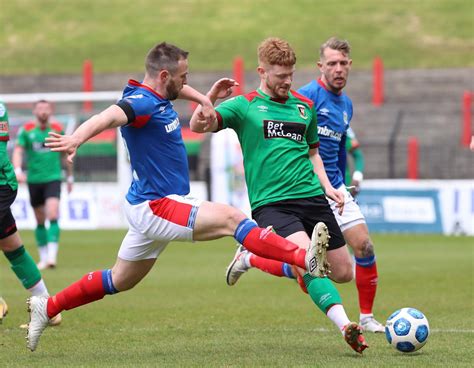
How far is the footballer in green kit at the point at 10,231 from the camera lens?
9.53 m

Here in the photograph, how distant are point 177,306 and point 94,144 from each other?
16052 mm

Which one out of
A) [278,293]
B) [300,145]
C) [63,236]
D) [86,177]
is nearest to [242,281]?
[278,293]

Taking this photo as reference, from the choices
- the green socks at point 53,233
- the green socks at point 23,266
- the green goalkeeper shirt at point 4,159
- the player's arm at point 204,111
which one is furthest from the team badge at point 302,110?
the green socks at point 53,233

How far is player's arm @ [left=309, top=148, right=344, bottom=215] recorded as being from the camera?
8.47 m

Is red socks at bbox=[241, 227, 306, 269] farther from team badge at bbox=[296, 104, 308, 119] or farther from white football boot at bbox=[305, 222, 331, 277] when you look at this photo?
team badge at bbox=[296, 104, 308, 119]

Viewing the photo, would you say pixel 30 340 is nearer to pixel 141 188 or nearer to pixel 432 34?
pixel 141 188

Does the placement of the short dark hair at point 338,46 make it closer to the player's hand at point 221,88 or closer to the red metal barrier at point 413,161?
the player's hand at point 221,88

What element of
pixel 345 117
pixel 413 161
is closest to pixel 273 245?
pixel 345 117

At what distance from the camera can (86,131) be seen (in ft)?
23.5

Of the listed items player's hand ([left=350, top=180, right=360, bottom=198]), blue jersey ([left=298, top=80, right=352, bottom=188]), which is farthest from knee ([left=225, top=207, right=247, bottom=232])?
player's hand ([left=350, top=180, right=360, bottom=198])

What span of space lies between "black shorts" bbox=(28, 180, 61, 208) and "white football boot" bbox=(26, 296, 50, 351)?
827 centimetres

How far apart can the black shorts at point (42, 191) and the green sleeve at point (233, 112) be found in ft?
28.1

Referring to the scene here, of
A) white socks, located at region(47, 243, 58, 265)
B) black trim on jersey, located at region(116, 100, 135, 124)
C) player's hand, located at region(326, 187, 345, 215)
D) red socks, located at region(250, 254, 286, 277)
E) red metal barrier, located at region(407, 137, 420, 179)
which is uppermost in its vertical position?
black trim on jersey, located at region(116, 100, 135, 124)

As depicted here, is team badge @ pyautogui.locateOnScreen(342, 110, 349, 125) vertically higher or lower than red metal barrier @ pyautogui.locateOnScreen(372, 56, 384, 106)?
higher
